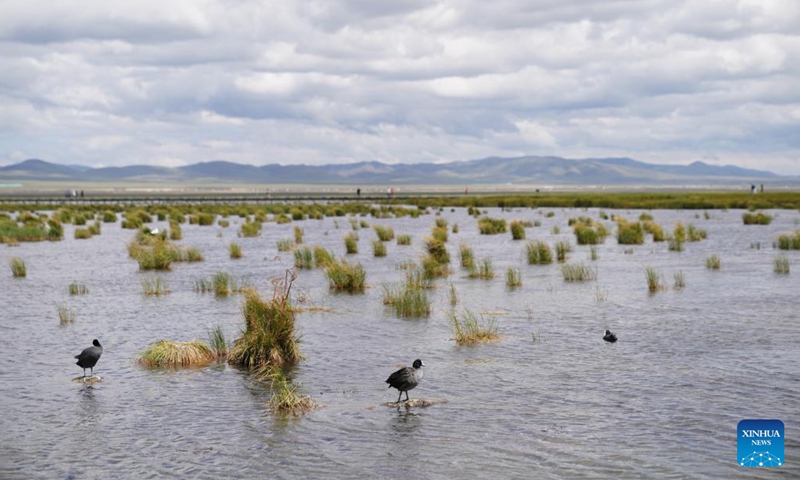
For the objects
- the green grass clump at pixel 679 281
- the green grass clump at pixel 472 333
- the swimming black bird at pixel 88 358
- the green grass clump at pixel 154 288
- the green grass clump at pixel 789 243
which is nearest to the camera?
the swimming black bird at pixel 88 358

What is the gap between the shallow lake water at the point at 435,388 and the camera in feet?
36.3

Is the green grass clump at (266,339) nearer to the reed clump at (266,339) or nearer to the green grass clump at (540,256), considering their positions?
the reed clump at (266,339)

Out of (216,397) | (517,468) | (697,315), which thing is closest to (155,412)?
(216,397)

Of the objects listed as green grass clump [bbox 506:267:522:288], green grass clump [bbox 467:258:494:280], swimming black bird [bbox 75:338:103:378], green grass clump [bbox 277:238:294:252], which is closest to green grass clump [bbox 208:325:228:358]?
swimming black bird [bbox 75:338:103:378]

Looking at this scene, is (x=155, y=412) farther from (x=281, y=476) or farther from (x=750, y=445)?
(x=750, y=445)

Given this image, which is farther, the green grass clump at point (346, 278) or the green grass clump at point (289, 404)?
the green grass clump at point (346, 278)

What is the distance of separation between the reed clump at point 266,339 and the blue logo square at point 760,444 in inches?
321

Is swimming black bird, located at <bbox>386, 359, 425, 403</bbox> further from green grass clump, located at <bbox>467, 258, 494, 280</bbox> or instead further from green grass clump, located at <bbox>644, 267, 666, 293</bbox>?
green grass clump, located at <bbox>467, 258, 494, 280</bbox>

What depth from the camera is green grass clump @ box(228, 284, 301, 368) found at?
53.1ft

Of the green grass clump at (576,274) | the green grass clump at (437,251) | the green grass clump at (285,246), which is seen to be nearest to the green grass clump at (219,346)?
the green grass clump at (576,274)

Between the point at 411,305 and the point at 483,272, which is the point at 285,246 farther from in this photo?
the point at 411,305

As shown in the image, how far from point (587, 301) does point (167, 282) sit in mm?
13997

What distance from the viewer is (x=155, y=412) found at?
13289mm

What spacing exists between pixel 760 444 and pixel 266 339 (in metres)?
8.75
